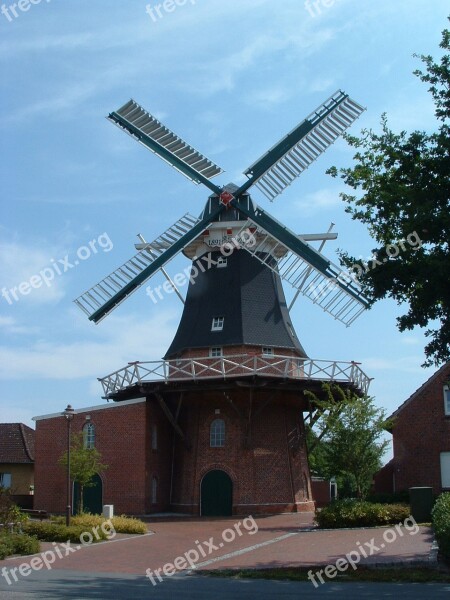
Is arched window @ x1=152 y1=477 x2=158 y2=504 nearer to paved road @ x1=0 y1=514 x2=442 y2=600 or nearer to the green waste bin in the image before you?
paved road @ x1=0 y1=514 x2=442 y2=600

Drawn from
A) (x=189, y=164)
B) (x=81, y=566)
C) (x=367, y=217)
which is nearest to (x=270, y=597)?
(x=81, y=566)

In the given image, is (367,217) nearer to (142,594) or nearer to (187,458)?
(142,594)

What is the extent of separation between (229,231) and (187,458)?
9162 mm

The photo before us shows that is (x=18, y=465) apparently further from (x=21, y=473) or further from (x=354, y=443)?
(x=354, y=443)

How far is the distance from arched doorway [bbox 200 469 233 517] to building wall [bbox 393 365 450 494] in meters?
6.34

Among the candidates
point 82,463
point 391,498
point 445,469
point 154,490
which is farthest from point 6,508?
point 445,469

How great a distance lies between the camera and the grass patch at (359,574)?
14.6m

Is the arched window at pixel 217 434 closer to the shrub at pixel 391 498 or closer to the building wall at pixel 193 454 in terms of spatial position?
the building wall at pixel 193 454

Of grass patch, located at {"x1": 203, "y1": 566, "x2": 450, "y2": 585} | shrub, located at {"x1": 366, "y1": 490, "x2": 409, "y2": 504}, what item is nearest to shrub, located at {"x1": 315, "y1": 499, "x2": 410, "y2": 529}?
shrub, located at {"x1": 366, "y1": 490, "x2": 409, "y2": 504}

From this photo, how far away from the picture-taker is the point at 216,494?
102ft

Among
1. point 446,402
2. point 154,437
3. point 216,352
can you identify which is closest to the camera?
point 446,402

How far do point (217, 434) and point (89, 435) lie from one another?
4.93 metres

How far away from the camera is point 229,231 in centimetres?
3284

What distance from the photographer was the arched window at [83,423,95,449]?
31375 millimetres
